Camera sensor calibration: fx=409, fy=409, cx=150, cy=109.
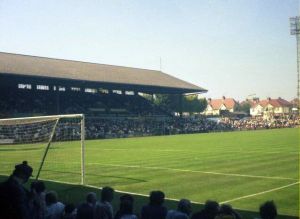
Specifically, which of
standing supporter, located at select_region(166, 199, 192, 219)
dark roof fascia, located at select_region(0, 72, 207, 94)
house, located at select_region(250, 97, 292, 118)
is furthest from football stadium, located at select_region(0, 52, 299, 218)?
house, located at select_region(250, 97, 292, 118)

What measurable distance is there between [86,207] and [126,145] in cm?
2866

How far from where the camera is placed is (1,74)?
44281 mm

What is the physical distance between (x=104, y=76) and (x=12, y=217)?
53983 millimetres


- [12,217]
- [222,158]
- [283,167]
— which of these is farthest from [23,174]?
[222,158]

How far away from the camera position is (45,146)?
118 feet

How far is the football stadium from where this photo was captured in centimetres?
1310

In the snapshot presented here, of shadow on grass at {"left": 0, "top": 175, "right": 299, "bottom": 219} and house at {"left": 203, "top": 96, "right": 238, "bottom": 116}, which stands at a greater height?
house at {"left": 203, "top": 96, "right": 238, "bottom": 116}

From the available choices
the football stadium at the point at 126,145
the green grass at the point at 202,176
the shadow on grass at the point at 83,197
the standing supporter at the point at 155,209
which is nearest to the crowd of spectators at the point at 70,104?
the football stadium at the point at 126,145

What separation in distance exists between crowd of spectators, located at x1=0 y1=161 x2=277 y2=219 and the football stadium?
625 millimetres

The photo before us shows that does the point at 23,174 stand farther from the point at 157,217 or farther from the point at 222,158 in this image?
the point at 222,158

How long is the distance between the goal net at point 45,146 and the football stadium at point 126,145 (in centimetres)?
6

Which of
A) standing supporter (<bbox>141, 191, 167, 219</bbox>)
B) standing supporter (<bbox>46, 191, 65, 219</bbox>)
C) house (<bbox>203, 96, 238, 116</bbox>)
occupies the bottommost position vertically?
standing supporter (<bbox>46, 191, 65, 219</bbox>)

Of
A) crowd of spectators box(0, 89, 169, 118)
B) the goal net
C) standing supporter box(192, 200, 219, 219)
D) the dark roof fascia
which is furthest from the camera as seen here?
crowd of spectators box(0, 89, 169, 118)

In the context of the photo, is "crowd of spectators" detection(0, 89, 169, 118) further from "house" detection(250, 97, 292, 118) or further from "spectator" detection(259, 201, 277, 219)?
"house" detection(250, 97, 292, 118)
